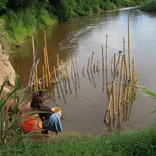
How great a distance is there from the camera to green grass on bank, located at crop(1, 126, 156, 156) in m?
4.08

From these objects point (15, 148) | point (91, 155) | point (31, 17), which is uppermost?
point (31, 17)

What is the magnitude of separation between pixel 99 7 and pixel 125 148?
29.7m

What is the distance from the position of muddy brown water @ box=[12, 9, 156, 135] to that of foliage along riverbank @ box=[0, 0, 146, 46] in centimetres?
75

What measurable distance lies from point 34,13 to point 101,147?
55.1 feet

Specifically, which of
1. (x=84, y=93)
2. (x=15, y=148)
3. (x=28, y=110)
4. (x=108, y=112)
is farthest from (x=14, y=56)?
(x=15, y=148)

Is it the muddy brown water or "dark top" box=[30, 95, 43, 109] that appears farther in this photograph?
the muddy brown water

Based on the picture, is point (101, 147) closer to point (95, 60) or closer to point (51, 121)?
point (51, 121)

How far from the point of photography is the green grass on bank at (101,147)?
4082mm

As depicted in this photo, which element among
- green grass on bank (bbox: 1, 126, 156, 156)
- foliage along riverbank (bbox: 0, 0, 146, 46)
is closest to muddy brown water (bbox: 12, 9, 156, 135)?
foliage along riverbank (bbox: 0, 0, 146, 46)

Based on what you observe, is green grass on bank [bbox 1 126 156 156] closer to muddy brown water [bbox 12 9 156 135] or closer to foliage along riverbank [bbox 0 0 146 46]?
muddy brown water [bbox 12 9 156 135]

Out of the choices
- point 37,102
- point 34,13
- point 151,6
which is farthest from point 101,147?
point 151,6

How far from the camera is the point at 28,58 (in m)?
12.7

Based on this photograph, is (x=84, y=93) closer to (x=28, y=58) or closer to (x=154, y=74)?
(x=154, y=74)

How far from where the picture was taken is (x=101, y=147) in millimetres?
4340
